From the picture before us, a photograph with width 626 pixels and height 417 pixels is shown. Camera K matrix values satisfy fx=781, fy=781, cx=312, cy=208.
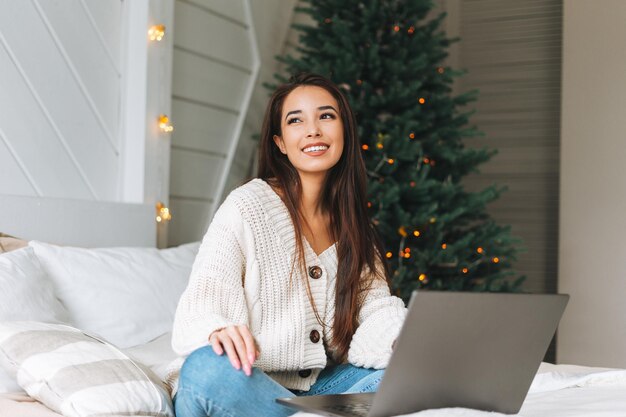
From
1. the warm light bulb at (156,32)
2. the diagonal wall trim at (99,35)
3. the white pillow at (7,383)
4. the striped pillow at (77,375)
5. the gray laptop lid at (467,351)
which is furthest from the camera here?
the warm light bulb at (156,32)

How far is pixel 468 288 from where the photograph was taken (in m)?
3.38

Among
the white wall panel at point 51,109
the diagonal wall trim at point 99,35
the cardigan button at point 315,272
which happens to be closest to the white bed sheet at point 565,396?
the cardigan button at point 315,272

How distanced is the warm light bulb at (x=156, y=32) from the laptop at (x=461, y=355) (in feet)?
6.55

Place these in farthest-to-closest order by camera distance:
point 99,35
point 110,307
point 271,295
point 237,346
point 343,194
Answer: point 99,35, point 110,307, point 343,194, point 271,295, point 237,346

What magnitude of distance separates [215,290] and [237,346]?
217 mm

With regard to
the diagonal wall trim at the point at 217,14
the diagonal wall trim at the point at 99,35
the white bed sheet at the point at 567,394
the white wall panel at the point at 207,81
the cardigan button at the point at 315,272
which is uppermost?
the diagonal wall trim at the point at 217,14

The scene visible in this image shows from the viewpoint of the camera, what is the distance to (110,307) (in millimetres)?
2197

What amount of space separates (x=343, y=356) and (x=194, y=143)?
1.78 metres

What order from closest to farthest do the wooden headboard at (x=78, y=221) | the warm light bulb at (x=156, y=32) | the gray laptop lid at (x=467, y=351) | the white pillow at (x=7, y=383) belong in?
the gray laptop lid at (x=467, y=351) → the white pillow at (x=7, y=383) → the wooden headboard at (x=78, y=221) → the warm light bulb at (x=156, y=32)

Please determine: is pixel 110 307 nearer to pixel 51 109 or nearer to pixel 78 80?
pixel 51 109

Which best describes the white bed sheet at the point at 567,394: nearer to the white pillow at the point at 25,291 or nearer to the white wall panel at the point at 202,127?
the white pillow at the point at 25,291

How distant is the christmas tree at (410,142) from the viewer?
10.4 feet

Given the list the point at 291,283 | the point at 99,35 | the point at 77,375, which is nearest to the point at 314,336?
the point at 291,283

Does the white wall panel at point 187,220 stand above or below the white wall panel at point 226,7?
below
